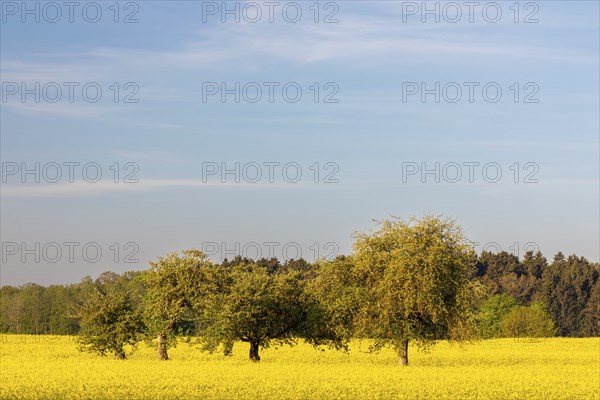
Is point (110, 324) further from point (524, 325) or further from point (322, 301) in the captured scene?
point (524, 325)

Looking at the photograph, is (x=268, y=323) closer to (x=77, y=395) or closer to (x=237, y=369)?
(x=237, y=369)

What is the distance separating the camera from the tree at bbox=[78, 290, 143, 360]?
227ft

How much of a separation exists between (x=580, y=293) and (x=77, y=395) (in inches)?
6141

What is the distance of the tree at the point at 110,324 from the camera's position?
69250 millimetres

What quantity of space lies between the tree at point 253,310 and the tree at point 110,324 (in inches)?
234

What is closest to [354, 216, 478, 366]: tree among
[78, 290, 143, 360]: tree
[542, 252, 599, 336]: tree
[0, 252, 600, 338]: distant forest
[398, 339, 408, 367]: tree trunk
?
[398, 339, 408, 367]: tree trunk

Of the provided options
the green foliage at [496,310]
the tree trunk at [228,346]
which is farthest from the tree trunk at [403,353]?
the green foliage at [496,310]

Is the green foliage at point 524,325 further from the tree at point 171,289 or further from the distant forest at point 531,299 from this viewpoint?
the tree at point 171,289

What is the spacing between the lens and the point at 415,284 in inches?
2438

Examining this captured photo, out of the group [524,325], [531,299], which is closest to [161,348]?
[524,325]

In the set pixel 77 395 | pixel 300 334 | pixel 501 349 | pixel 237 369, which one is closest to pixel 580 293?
pixel 501 349

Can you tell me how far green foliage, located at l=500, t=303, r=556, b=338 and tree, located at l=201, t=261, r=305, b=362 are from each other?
248ft

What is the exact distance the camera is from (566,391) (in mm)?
46312

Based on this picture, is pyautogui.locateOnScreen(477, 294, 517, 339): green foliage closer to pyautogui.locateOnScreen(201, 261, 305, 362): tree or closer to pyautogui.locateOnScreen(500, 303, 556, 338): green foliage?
pyautogui.locateOnScreen(500, 303, 556, 338): green foliage
